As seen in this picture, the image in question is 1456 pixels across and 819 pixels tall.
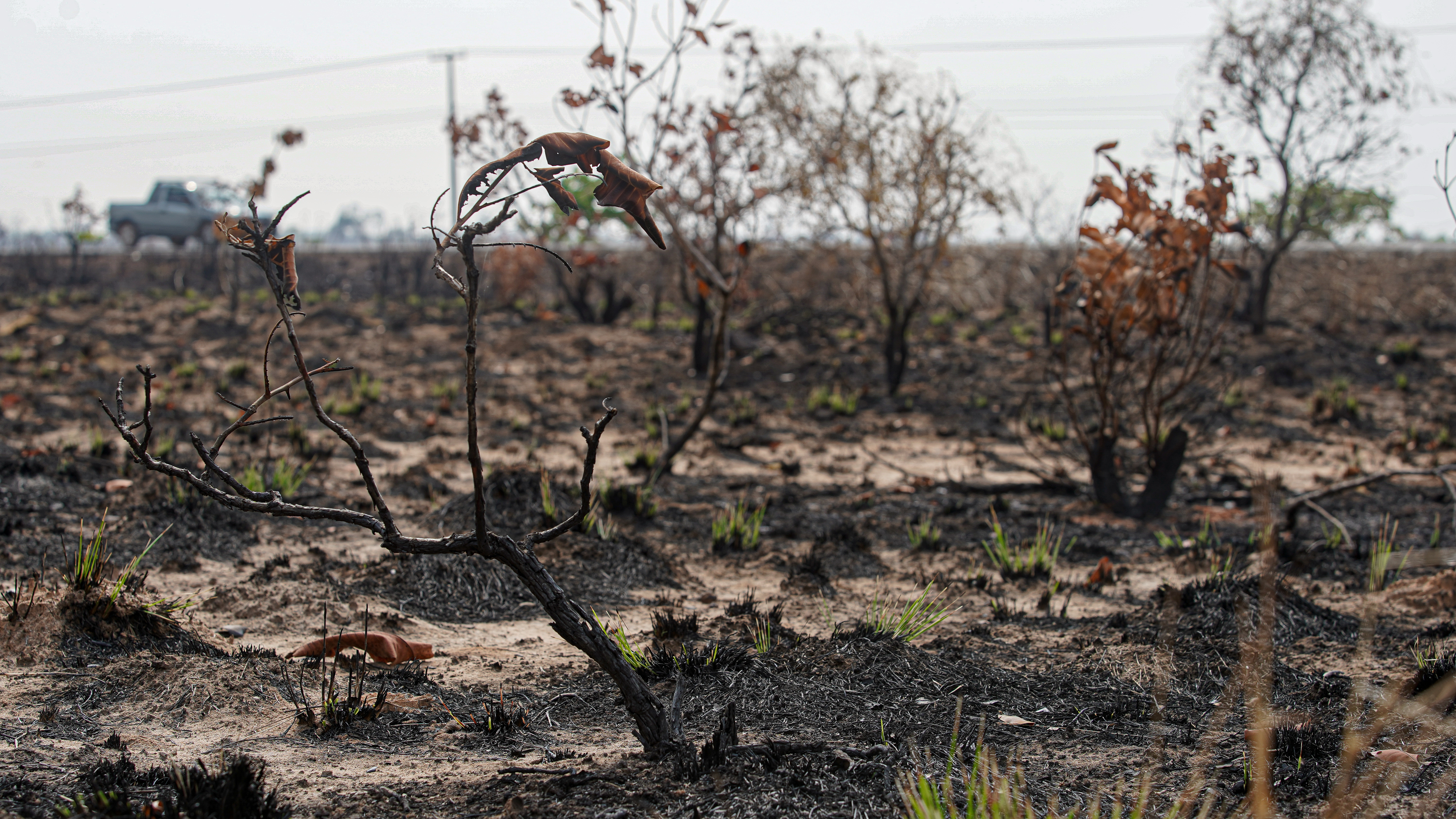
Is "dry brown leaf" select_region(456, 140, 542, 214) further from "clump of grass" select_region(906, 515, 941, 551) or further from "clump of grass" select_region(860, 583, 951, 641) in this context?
"clump of grass" select_region(906, 515, 941, 551)

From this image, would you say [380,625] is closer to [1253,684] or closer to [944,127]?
[1253,684]

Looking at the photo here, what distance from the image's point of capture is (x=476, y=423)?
7.79 feet

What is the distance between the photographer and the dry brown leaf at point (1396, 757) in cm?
257

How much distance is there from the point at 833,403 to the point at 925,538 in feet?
14.5

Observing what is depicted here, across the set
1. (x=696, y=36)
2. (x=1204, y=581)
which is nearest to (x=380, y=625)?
(x=1204, y=581)

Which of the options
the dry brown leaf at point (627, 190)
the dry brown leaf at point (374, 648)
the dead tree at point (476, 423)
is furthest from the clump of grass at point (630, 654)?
the dry brown leaf at point (627, 190)

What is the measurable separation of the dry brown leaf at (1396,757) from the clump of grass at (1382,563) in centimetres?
171

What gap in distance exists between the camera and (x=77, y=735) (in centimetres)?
269

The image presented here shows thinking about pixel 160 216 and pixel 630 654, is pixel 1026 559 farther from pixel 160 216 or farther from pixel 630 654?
pixel 160 216

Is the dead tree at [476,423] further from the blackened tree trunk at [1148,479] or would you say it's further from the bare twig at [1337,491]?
the blackened tree trunk at [1148,479]

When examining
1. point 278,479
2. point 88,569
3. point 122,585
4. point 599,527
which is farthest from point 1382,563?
point 278,479

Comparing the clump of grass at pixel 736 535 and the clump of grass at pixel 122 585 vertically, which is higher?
the clump of grass at pixel 122 585

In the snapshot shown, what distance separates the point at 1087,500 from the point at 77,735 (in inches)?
233

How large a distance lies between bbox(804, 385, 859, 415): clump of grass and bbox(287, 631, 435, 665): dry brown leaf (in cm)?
671
